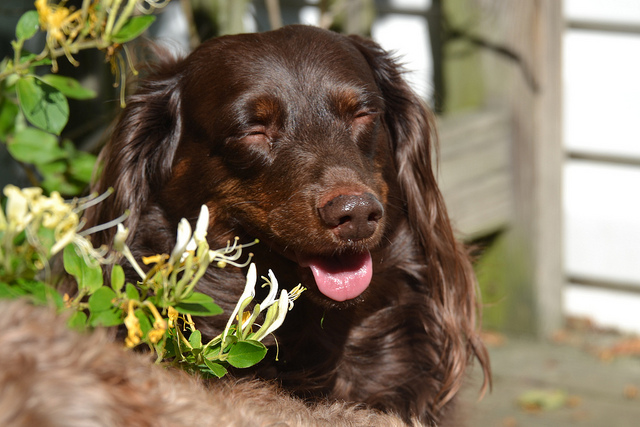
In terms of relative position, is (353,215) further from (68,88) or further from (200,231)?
(68,88)

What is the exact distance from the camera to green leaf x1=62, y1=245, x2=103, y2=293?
1.49 meters

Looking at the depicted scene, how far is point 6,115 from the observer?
265 cm

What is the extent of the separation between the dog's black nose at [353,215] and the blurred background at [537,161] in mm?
2363

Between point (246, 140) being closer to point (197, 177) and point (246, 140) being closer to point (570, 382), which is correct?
point (197, 177)

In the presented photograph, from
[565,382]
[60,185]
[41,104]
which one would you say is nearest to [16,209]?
[41,104]

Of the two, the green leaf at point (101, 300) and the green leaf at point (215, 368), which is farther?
the green leaf at point (215, 368)

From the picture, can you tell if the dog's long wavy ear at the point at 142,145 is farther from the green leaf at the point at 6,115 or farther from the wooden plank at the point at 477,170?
the wooden plank at the point at 477,170

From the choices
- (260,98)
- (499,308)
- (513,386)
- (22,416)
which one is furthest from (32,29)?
(499,308)

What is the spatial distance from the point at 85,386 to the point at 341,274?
115 cm

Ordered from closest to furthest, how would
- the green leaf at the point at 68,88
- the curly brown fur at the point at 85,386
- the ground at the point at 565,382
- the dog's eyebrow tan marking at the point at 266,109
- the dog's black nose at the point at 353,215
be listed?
the curly brown fur at the point at 85,386 → the dog's black nose at the point at 353,215 → the green leaf at the point at 68,88 → the dog's eyebrow tan marking at the point at 266,109 → the ground at the point at 565,382

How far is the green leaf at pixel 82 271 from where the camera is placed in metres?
1.49

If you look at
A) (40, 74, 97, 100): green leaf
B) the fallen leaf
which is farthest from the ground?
(40, 74, 97, 100): green leaf

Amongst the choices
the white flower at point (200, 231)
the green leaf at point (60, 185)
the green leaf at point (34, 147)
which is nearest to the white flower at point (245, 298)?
the white flower at point (200, 231)

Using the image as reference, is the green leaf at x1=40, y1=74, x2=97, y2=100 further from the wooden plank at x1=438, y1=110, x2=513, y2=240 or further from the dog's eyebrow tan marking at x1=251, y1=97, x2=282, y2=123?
the wooden plank at x1=438, y1=110, x2=513, y2=240
